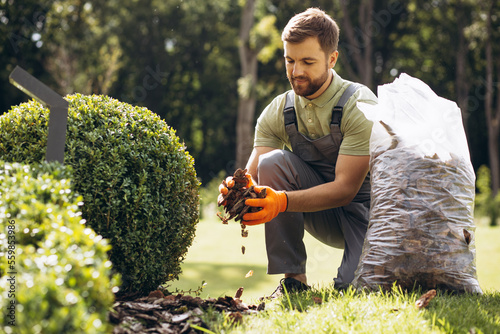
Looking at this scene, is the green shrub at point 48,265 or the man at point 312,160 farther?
the man at point 312,160

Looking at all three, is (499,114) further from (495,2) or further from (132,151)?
(132,151)

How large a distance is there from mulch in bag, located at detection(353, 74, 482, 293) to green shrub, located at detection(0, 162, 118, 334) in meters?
1.69

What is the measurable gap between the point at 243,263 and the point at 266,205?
11.9 feet

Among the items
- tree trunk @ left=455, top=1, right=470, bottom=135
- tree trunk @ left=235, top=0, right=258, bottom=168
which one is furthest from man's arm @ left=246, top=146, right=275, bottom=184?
tree trunk @ left=455, top=1, right=470, bottom=135

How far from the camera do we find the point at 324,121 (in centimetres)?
320

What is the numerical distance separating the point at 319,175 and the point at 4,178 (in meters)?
2.11

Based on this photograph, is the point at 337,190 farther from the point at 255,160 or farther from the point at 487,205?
the point at 487,205

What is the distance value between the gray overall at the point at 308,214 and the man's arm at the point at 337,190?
0.22 m

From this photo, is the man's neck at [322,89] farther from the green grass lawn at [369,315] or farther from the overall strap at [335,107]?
the green grass lawn at [369,315]

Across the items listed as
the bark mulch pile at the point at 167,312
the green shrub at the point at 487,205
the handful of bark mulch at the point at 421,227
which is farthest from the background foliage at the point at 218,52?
the bark mulch pile at the point at 167,312

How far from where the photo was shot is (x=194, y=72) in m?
22.2

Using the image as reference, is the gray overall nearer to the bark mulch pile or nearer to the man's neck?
the man's neck

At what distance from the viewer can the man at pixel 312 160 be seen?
3.02 m

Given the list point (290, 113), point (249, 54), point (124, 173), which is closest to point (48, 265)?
point (124, 173)
